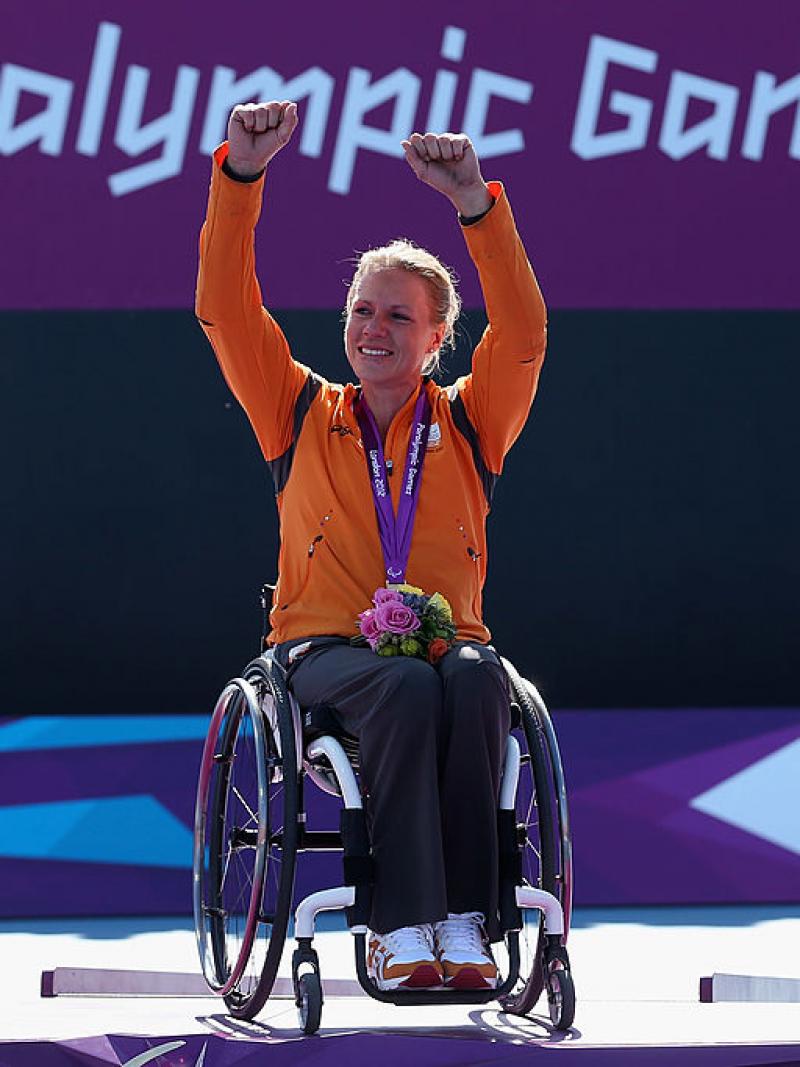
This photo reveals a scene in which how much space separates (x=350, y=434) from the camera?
346 centimetres

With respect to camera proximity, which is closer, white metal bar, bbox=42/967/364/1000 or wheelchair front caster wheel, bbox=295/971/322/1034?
wheelchair front caster wheel, bbox=295/971/322/1034

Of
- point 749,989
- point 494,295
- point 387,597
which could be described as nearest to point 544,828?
point 387,597

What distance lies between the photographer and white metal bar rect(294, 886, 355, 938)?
302 cm

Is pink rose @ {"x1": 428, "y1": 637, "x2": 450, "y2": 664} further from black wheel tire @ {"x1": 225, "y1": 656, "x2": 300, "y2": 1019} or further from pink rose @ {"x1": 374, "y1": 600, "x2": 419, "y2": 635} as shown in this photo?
black wheel tire @ {"x1": 225, "y1": 656, "x2": 300, "y2": 1019}

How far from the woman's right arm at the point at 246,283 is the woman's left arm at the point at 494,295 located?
0.81ft

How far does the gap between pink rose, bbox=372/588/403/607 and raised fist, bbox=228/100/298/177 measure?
710 mm

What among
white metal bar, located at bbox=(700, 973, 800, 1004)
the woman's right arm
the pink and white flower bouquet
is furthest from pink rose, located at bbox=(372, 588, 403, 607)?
white metal bar, located at bbox=(700, 973, 800, 1004)

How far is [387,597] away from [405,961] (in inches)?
23.0

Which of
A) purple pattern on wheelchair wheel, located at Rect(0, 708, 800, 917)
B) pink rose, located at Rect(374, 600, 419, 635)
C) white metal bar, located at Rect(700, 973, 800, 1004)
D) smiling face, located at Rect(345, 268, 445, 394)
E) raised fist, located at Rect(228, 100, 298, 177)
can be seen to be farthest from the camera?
purple pattern on wheelchair wheel, located at Rect(0, 708, 800, 917)

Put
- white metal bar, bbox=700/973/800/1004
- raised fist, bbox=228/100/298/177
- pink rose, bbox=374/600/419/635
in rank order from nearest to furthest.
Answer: pink rose, bbox=374/600/419/635 < raised fist, bbox=228/100/298/177 < white metal bar, bbox=700/973/800/1004

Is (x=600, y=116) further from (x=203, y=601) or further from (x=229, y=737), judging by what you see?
(x=229, y=737)

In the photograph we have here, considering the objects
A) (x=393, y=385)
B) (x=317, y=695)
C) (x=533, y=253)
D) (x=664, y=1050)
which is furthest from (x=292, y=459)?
(x=533, y=253)

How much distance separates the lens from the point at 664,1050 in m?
2.80

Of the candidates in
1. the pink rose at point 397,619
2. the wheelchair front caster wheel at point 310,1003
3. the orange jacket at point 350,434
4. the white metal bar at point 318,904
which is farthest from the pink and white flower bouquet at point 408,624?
the wheelchair front caster wheel at point 310,1003
